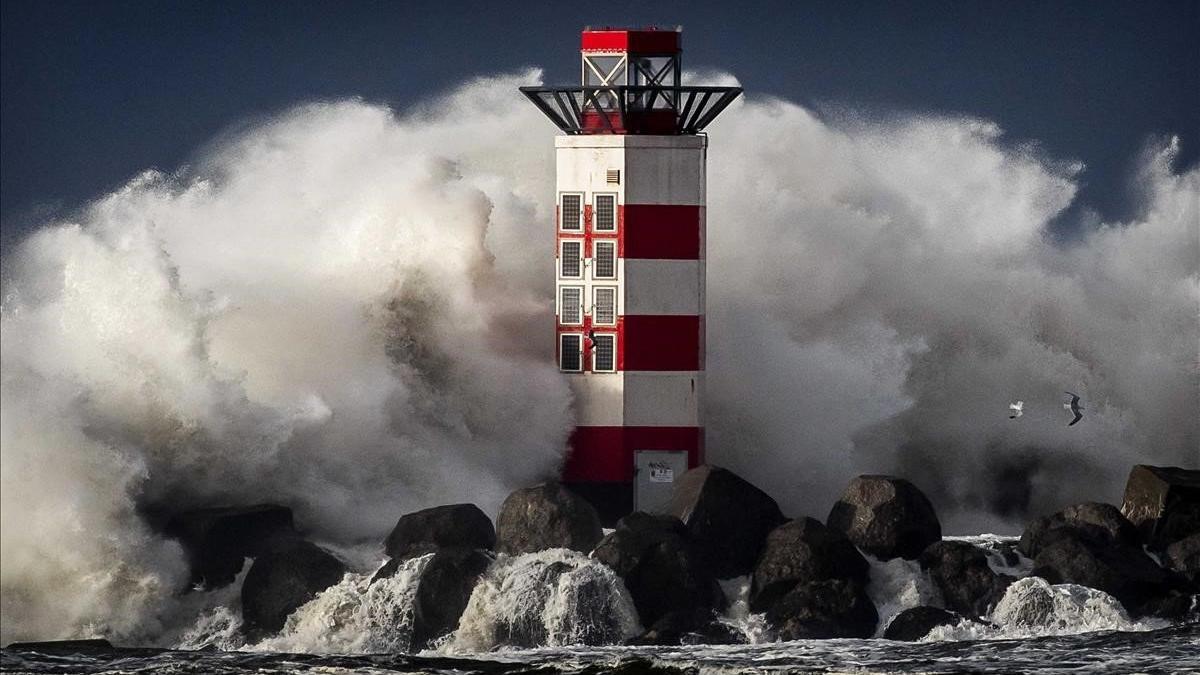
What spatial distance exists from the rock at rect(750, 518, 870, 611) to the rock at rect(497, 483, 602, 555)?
5.15 ft

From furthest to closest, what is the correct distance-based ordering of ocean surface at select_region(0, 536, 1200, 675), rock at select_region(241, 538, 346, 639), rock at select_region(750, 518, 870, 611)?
rock at select_region(241, 538, 346, 639) < rock at select_region(750, 518, 870, 611) < ocean surface at select_region(0, 536, 1200, 675)

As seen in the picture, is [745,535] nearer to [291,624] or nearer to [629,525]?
[629,525]

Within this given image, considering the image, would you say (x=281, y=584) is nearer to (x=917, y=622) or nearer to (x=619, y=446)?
(x=619, y=446)

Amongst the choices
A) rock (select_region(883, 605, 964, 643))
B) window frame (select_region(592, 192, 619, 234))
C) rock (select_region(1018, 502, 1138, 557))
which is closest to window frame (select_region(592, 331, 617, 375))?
window frame (select_region(592, 192, 619, 234))

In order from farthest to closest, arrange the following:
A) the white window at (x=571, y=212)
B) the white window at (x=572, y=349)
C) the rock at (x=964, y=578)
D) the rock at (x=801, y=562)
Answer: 1. the white window at (x=572, y=349)
2. the white window at (x=571, y=212)
3. the rock at (x=801, y=562)
4. the rock at (x=964, y=578)

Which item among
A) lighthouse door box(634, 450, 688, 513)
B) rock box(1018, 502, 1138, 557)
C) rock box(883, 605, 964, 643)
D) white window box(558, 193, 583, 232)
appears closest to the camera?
rock box(883, 605, 964, 643)

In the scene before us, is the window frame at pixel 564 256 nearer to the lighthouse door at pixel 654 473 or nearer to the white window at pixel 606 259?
the white window at pixel 606 259

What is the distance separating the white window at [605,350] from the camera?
2630 cm

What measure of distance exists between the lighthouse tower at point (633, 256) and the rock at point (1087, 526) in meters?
3.77

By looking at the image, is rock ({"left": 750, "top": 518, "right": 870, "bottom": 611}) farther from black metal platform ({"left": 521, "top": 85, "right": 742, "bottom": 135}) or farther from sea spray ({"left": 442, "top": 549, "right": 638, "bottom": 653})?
black metal platform ({"left": 521, "top": 85, "right": 742, "bottom": 135})

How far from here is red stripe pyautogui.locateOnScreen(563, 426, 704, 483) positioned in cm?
2627

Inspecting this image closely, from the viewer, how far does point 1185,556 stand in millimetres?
23719

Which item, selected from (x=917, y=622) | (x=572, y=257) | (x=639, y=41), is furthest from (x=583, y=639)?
(x=639, y=41)

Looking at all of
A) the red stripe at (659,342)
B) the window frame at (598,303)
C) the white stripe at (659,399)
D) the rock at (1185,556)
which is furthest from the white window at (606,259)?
the rock at (1185,556)
